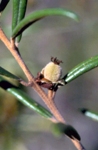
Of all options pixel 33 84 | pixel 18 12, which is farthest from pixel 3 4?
pixel 33 84

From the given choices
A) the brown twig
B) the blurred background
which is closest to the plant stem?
the brown twig

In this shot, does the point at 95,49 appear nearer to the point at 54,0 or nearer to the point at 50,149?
the point at 54,0

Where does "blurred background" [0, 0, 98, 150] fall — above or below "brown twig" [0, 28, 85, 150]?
below

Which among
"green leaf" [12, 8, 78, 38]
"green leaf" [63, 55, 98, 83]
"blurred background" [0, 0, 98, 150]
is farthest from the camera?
"blurred background" [0, 0, 98, 150]

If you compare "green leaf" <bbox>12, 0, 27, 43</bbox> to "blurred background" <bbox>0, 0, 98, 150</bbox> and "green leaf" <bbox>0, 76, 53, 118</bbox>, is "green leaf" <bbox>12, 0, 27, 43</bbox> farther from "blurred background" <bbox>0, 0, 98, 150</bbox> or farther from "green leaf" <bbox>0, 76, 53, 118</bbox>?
"blurred background" <bbox>0, 0, 98, 150</bbox>

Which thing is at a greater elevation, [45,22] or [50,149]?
[45,22]

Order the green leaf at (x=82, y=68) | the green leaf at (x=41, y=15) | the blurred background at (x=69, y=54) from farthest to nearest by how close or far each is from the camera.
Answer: the blurred background at (x=69, y=54) → the green leaf at (x=82, y=68) → the green leaf at (x=41, y=15)

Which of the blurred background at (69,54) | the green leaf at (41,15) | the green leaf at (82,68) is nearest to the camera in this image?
the green leaf at (41,15)

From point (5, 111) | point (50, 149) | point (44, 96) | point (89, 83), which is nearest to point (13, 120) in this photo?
point (5, 111)

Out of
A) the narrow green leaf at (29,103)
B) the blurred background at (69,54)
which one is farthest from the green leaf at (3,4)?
the blurred background at (69,54)

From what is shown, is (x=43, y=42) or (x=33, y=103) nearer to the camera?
(x=33, y=103)

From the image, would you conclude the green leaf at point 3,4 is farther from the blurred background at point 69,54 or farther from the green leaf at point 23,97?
the blurred background at point 69,54
